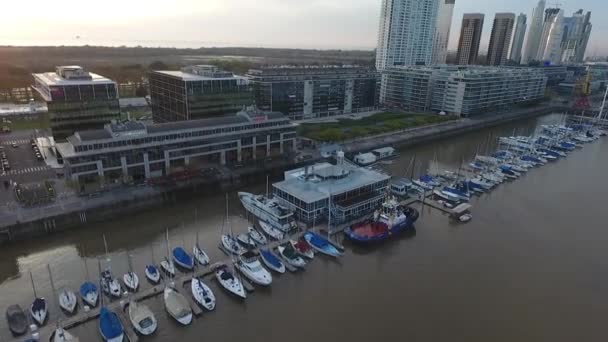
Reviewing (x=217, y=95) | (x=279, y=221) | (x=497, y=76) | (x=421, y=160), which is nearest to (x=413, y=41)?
(x=497, y=76)

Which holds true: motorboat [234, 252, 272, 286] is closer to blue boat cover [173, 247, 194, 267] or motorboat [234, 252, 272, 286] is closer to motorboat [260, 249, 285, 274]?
motorboat [260, 249, 285, 274]

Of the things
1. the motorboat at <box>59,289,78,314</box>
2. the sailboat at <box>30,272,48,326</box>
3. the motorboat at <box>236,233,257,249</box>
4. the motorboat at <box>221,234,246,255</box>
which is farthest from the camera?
the motorboat at <box>236,233,257,249</box>

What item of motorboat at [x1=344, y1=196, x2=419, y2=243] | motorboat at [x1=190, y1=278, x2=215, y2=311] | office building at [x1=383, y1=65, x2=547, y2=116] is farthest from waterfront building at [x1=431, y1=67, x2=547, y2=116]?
motorboat at [x1=190, y1=278, x2=215, y2=311]

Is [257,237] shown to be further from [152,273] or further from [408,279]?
[408,279]

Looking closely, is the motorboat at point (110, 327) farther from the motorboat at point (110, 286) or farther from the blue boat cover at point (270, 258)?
the blue boat cover at point (270, 258)

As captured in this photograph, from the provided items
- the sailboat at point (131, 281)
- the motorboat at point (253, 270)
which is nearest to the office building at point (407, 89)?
the motorboat at point (253, 270)

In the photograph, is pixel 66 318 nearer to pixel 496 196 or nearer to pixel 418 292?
pixel 418 292
